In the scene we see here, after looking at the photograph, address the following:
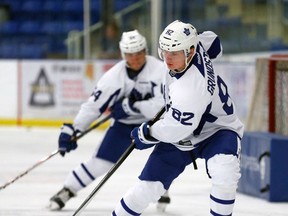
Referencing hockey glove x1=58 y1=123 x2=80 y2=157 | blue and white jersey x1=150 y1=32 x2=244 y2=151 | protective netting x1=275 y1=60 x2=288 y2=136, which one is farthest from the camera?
protective netting x1=275 y1=60 x2=288 y2=136

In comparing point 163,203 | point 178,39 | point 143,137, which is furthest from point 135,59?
point 178,39

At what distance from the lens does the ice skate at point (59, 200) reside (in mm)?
5637

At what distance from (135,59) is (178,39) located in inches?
56.9

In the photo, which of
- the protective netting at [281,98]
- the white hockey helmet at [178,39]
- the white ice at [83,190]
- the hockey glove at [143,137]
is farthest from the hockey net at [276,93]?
the white hockey helmet at [178,39]

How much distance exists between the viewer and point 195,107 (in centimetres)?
396

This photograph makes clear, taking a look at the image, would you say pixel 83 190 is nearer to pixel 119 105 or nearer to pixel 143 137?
pixel 119 105

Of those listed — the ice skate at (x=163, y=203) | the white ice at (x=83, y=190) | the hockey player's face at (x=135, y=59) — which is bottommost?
the white ice at (x=83, y=190)

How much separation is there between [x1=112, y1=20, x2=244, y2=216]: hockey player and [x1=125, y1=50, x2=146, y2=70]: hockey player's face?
1.06m

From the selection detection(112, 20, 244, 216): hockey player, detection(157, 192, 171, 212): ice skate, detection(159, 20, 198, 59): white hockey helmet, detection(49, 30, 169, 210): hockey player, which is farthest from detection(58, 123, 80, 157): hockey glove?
detection(159, 20, 198, 59): white hockey helmet

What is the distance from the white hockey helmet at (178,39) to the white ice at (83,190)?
163 cm

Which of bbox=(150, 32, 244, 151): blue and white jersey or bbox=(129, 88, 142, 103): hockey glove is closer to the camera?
bbox=(150, 32, 244, 151): blue and white jersey

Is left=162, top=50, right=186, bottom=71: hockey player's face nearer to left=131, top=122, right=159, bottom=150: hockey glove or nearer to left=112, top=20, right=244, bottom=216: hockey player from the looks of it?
left=112, top=20, right=244, bottom=216: hockey player

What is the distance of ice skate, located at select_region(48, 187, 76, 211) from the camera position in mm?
5637

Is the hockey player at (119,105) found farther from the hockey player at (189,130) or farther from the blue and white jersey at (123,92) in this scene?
the hockey player at (189,130)
